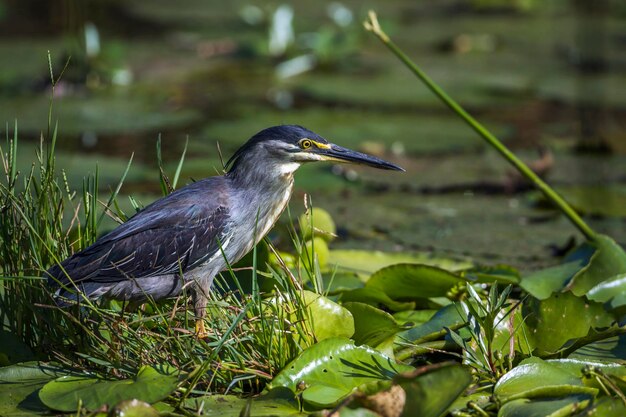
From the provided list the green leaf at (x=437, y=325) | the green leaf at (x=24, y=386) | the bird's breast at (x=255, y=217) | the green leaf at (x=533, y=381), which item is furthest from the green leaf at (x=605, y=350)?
the green leaf at (x=24, y=386)

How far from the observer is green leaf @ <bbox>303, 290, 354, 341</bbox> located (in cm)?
333

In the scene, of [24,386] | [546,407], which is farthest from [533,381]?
[24,386]

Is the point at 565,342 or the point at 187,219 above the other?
the point at 187,219

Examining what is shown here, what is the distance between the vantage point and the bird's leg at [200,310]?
325 centimetres

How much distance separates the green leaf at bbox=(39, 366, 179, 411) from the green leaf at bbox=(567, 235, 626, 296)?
5.53 ft

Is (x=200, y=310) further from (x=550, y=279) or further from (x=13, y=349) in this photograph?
(x=550, y=279)

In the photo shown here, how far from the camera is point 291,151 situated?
3.67m

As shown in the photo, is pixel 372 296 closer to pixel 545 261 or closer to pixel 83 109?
pixel 545 261

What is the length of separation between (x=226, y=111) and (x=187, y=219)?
3883 millimetres

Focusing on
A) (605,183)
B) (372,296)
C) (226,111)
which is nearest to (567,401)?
(372,296)

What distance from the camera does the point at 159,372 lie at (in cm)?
307

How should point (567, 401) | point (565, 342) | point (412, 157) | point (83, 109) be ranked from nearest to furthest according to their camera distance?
point (567, 401) → point (565, 342) → point (412, 157) → point (83, 109)

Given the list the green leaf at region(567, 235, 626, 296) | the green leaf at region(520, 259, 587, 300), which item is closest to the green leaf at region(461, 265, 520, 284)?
the green leaf at region(520, 259, 587, 300)

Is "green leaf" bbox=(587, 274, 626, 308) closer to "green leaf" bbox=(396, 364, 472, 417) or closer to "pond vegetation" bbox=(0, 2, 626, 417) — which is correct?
"pond vegetation" bbox=(0, 2, 626, 417)
